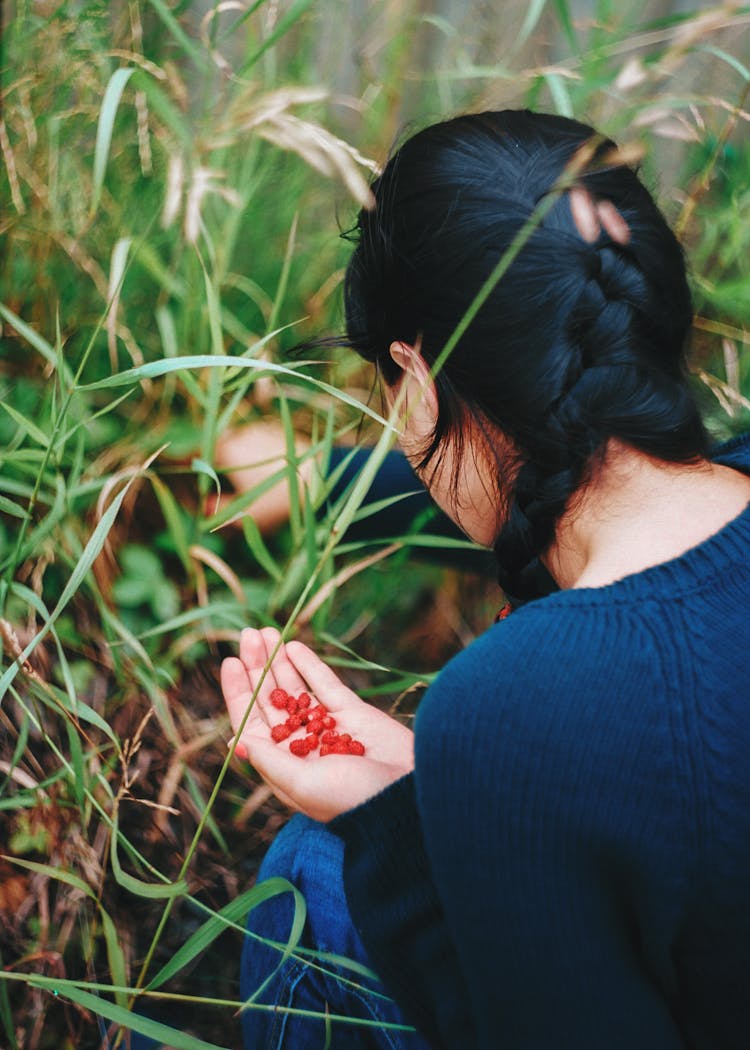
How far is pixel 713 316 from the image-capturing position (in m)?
1.65

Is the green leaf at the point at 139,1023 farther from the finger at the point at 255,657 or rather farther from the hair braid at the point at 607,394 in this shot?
the hair braid at the point at 607,394

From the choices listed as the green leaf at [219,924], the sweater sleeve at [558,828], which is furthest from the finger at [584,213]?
the green leaf at [219,924]

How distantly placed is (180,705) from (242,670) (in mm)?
279

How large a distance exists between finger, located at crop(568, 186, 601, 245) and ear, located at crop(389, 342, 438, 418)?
0.17 metres

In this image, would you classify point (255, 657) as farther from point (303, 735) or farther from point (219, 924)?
point (219, 924)

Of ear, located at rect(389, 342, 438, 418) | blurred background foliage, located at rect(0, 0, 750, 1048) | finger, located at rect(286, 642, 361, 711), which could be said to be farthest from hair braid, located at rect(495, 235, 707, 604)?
finger, located at rect(286, 642, 361, 711)

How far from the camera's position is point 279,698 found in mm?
972

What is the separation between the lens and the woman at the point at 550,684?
2.12ft

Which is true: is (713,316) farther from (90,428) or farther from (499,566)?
(90,428)

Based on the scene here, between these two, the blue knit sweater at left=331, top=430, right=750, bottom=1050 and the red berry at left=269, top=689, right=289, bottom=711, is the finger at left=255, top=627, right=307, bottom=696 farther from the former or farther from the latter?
the blue knit sweater at left=331, top=430, right=750, bottom=1050

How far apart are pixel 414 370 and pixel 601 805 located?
394 millimetres

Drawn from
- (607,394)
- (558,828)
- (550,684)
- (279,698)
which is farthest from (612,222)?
(279,698)

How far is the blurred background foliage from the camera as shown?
0.98 metres

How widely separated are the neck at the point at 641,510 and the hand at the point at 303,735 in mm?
275
